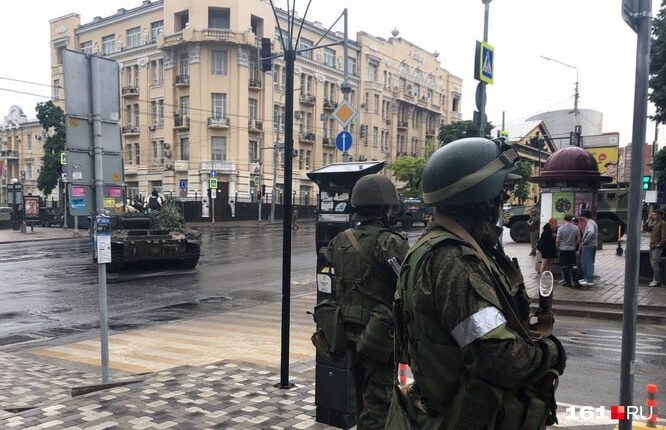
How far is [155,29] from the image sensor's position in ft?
153

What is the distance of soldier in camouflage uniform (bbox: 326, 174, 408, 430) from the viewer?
3.19 m

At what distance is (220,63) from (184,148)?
25.6 ft

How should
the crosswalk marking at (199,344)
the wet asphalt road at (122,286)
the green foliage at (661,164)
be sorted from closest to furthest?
1. the crosswalk marking at (199,344)
2. the wet asphalt road at (122,286)
3. the green foliage at (661,164)

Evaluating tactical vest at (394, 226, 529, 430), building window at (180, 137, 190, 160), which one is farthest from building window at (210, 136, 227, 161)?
tactical vest at (394, 226, 529, 430)

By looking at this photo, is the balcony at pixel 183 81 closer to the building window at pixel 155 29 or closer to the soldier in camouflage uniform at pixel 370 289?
the building window at pixel 155 29

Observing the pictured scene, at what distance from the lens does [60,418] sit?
4.27 metres

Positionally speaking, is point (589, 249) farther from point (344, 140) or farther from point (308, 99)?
point (308, 99)

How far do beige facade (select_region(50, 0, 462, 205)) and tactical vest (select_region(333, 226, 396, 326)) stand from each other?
126 feet

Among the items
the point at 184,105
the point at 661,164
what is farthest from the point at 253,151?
the point at 661,164

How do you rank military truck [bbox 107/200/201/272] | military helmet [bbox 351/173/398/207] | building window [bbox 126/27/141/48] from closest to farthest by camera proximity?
military helmet [bbox 351/173/398/207], military truck [bbox 107/200/201/272], building window [bbox 126/27/141/48]

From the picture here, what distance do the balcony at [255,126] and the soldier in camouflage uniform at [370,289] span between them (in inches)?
1642

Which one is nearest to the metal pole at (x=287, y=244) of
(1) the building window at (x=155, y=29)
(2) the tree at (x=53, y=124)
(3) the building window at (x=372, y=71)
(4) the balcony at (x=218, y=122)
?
(2) the tree at (x=53, y=124)

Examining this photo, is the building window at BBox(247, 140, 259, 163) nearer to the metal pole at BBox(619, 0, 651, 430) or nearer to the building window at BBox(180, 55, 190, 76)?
the building window at BBox(180, 55, 190, 76)

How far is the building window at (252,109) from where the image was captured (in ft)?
145
